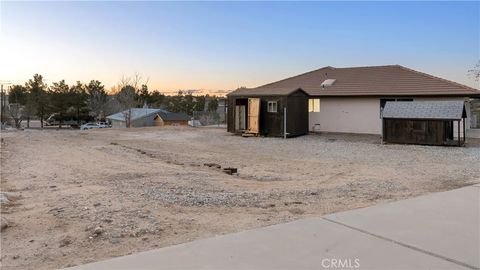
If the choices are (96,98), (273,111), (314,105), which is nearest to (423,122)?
(273,111)

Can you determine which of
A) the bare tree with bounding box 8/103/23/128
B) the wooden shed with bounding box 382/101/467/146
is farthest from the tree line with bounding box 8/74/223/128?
the wooden shed with bounding box 382/101/467/146

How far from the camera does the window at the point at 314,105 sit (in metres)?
25.6

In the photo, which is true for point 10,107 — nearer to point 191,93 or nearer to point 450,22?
point 191,93

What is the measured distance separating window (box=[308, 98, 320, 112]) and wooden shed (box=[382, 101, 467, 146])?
22.8 feet

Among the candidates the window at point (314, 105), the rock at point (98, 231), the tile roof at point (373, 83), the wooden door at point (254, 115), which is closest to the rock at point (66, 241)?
the rock at point (98, 231)

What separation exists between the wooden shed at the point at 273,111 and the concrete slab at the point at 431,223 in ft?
51.8

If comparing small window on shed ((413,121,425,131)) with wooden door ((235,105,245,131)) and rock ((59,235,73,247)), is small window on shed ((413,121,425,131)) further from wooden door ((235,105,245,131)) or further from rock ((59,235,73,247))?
rock ((59,235,73,247))

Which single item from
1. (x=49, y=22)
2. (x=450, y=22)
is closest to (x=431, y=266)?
(x=49, y=22)

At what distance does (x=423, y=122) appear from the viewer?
17719 millimetres

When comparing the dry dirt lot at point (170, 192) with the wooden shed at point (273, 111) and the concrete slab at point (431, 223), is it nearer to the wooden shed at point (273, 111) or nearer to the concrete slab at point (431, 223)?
the concrete slab at point (431, 223)

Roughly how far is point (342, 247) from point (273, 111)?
1865 cm

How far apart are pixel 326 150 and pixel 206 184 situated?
889 cm

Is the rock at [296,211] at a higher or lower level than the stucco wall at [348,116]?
lower

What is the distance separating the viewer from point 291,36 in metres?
25.2
